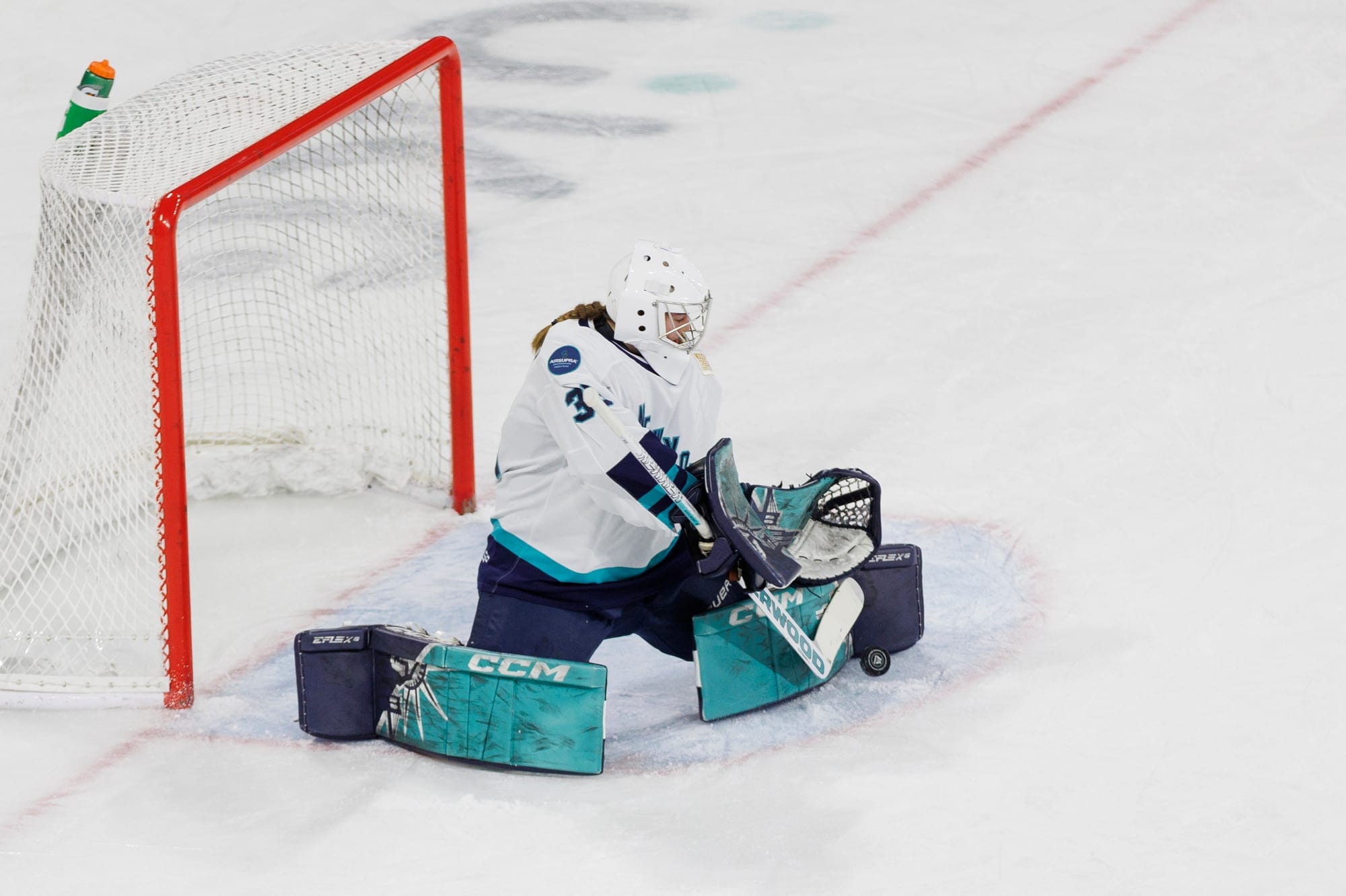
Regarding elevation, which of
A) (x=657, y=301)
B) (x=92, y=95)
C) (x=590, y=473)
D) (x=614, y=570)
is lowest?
(x=614, y=570)

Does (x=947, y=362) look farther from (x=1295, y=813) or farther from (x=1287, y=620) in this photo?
(x=1295, y=813)

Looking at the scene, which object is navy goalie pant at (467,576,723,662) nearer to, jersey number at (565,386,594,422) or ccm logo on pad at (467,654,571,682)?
ccm logo on pad at (467,654,571,682)

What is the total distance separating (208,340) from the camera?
14.9 feet

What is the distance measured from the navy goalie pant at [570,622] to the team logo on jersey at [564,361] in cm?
44

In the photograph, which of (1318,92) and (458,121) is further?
(1318,92)

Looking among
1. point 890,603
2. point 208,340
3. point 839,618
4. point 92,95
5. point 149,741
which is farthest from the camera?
point 208,340

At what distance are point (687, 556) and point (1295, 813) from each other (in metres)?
1.15

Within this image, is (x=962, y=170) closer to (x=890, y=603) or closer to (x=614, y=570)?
(x=890, y=603)

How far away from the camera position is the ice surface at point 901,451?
2.97 metres

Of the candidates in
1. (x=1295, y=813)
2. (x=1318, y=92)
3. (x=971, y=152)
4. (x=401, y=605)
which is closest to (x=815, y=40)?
(x=971, y=152)

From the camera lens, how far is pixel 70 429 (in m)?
3.57

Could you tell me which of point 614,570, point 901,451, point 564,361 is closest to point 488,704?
point 614,570

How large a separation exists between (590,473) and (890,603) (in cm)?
71

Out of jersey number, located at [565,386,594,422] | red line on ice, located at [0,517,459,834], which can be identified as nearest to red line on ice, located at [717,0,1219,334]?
red line on ice, located at [0,517,459,834]
